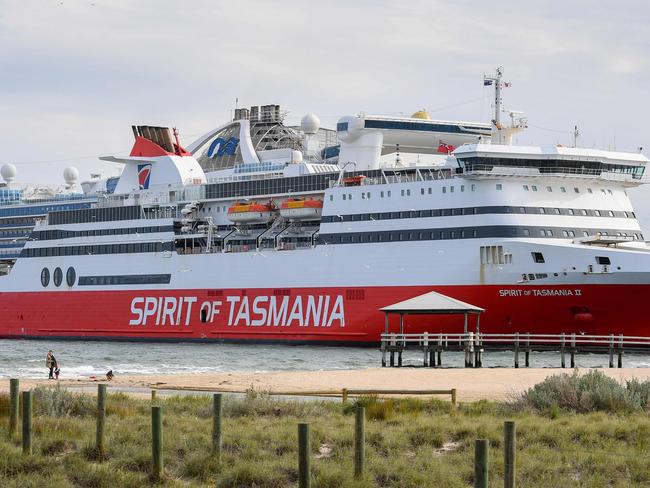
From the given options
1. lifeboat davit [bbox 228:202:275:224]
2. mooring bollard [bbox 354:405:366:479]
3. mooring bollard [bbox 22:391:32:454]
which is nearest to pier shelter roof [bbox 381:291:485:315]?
lifeboat davit [bbox 228:202:275:224]

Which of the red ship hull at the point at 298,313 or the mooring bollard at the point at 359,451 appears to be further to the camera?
the red ship hull at the point at 298,313

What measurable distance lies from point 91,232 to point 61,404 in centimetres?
4277

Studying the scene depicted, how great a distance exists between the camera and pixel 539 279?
44406 mm

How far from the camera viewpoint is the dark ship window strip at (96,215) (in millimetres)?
60894

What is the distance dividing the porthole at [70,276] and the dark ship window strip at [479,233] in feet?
60.7

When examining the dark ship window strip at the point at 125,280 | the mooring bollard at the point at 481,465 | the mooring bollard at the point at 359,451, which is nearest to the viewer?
the mooring bollard at the point at 481,465

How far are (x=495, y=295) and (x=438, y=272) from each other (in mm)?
2569

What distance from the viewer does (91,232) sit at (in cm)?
6222

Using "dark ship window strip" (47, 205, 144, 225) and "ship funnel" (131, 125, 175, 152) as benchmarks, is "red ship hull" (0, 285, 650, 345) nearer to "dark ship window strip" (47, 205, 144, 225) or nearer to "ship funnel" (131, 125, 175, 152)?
"dark ship window strip" (47, 205, 144, 225)

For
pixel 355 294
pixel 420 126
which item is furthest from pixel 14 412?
pixel 420 126

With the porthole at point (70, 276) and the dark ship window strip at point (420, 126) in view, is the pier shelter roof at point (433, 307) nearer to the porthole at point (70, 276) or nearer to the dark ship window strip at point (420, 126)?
the dark ship window strip at point (420, 126)

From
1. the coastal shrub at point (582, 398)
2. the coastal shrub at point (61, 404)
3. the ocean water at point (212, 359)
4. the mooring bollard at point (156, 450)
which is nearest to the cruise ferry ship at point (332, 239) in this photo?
the ocean water at point (212, 359)

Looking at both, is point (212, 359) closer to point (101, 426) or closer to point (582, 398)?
point (582, 398)

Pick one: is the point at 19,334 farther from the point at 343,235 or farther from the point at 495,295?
the point at 495,295
